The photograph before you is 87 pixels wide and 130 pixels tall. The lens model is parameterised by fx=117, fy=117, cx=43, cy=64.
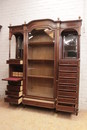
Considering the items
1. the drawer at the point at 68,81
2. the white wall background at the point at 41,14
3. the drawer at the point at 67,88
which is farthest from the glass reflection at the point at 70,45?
the drawer at the point at 67,88

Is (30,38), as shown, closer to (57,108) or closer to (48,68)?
(48,68)

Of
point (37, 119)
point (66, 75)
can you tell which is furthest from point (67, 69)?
point (37, 119)

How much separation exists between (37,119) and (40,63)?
1.21 metres

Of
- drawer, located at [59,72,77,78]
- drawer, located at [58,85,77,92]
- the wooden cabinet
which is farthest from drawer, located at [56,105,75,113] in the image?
drawer, located at [59,72,77,78]

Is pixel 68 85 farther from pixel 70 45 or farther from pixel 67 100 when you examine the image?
pixel 70 45

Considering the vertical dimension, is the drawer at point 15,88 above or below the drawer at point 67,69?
below

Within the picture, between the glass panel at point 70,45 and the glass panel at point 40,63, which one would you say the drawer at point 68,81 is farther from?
the glass panel at point 70,45

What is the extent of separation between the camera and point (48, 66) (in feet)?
8.93

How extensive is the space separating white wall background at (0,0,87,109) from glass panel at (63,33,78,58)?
0.19 m

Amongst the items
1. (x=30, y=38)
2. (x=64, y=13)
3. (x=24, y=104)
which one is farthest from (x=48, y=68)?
(x=64, y=13)

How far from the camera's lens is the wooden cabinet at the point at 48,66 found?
2299mm

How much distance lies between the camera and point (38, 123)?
2.09 m

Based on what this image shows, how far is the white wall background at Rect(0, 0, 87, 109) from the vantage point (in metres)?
2.64

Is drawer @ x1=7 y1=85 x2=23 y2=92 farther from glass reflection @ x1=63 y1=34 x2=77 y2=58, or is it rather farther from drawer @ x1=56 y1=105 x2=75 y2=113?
glass reflection @ x1=63 y1=34 x2=77 y2=58
